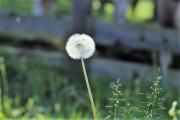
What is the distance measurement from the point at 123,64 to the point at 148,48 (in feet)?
1.12

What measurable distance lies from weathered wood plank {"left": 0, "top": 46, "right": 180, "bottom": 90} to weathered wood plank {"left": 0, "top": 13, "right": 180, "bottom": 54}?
8.4 inches

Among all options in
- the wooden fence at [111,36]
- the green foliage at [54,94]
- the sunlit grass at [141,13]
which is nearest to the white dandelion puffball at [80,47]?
the green foliage at [54,94]

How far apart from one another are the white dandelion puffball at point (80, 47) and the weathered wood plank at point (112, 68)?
3667mm

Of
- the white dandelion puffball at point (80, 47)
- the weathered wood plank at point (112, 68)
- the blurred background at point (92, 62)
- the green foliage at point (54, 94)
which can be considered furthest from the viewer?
the weathered wood plank at point (112, 68)

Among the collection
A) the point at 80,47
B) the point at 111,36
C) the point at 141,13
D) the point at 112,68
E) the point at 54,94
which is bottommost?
the point at 54,94

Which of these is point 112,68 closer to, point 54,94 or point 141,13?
point 54,94

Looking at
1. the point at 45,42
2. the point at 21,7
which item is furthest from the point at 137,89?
the point at 21,7

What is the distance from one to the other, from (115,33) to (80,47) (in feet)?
13.0

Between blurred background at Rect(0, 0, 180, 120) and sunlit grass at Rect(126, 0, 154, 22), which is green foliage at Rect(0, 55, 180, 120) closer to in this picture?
blurred background at Rect(0, 0, 180, 120)

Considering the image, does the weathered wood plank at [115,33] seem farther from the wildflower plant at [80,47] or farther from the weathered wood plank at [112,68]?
the wildflower plant at [80,47]

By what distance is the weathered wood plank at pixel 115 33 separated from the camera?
5594 mm

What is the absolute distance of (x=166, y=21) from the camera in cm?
584

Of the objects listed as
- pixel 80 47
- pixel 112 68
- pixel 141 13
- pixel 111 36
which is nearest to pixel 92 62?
pixel 112 68

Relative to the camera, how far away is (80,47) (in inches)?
71.1
